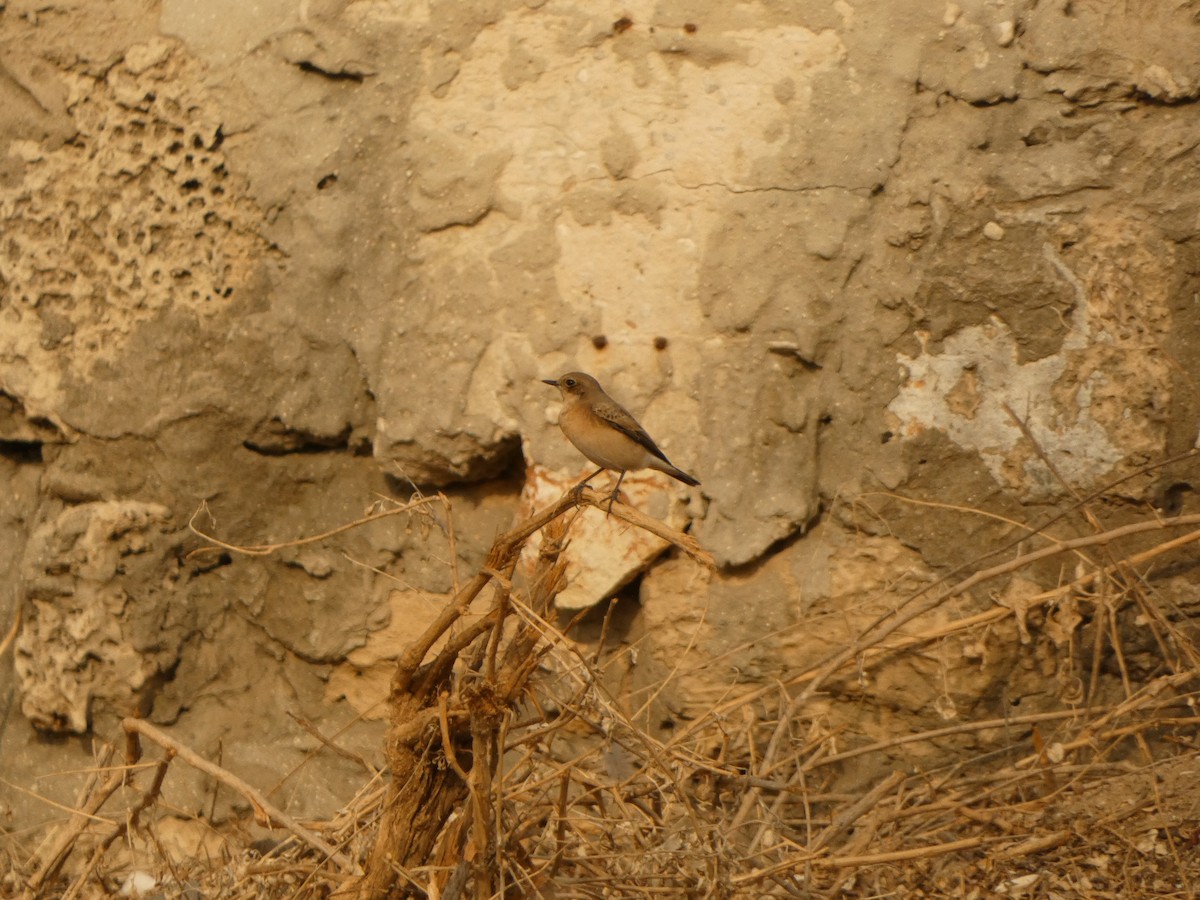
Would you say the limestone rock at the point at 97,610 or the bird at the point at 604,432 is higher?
the bird at the point at 604,432

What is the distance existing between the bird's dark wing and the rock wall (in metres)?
0.39

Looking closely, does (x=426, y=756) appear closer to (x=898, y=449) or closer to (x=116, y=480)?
(x=898, y=449)

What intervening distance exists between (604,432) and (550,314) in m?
0.66

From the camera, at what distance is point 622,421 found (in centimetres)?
437

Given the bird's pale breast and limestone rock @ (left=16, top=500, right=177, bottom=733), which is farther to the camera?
limestone rock @ (left=16, top=500, right=177, bottom=733)

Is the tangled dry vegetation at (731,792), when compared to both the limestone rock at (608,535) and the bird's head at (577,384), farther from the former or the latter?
the bird's head at (577,384)

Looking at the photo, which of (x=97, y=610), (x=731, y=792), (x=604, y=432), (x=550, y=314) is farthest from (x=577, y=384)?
(x=97, y=610)

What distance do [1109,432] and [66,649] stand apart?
3464 mm

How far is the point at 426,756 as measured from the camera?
12.0 ft

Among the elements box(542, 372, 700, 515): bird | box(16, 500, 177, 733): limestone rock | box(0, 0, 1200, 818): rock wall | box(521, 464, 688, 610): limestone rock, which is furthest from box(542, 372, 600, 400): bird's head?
box(16, 500, 177, 733): limestone rock

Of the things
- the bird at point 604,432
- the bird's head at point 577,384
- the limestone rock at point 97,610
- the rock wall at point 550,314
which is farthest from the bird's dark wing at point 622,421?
the limestone rock at point 97,610

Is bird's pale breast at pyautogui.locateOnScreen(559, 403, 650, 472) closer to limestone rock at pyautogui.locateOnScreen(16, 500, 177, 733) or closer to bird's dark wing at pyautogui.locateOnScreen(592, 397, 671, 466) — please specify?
bird's dark wing at pyautogui.locateOnScreen(592, 397, 671, 466)

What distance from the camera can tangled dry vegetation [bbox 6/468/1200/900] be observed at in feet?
12.0

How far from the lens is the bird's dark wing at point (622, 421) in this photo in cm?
437
